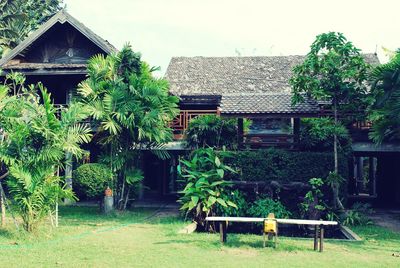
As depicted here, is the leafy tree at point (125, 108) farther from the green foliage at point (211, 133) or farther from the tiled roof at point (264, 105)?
the tiled roof at point (264, 105)

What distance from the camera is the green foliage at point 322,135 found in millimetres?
13383

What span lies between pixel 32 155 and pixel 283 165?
22.8 feet

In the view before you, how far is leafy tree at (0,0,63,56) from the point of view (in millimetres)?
29562

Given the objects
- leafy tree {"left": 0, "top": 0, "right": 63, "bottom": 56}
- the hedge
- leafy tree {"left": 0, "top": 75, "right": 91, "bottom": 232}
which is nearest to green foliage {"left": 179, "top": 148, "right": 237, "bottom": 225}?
the hedge

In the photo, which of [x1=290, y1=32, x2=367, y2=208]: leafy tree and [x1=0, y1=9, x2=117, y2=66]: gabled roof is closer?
[x1=290, y1=32, x2=367, y2=208]: leafy tree

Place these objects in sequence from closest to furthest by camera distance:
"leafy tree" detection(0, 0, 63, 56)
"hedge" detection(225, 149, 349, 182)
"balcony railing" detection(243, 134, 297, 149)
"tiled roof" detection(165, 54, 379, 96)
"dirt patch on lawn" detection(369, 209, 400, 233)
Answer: "dirt patch on lawn" detection(369, 209, 400, 233) < "hedge" detection(225, 149, 349, 182) < "balcony railing" detection(243, 134, 297, 149) < "tiled roof" detection(165, 54, 379, 96) < "leafy tree" detection(0, 0, 63, 56)

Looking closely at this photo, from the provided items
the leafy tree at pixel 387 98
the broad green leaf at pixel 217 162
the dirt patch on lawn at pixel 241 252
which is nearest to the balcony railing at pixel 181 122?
the broad green leaf at pixel 217 162

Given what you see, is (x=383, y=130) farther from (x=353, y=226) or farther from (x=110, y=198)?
(x=110, y=198)

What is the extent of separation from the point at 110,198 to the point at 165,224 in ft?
8.93

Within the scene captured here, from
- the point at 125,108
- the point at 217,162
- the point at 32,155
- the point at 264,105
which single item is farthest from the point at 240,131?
the point at 32,155

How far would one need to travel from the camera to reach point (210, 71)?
21.9 m

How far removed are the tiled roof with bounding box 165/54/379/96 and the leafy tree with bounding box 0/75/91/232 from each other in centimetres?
985

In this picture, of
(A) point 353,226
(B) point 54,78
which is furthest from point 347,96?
(B) point 54,78

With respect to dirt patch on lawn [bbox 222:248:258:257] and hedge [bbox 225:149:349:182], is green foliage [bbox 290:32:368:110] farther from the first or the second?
dirt patch on lawn [bbox 222:248:258:257]
